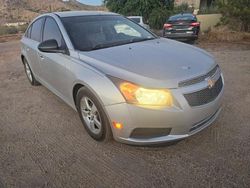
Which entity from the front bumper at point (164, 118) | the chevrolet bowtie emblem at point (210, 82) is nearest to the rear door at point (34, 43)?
the front bumper at point (164, 118)

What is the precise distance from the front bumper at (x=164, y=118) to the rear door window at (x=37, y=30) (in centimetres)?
274

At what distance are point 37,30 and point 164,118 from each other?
344cm

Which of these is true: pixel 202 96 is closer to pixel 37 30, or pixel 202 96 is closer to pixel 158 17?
pixel 37 30

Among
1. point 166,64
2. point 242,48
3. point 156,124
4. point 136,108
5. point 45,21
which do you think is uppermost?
point 45,21

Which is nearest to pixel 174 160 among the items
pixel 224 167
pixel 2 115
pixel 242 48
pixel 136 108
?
pixel 224 167

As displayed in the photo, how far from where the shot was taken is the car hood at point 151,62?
2607 mm

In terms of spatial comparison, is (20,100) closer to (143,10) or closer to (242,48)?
(242,48)

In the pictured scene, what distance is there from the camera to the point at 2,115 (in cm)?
430

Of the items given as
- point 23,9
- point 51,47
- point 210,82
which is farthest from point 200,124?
point 23,9

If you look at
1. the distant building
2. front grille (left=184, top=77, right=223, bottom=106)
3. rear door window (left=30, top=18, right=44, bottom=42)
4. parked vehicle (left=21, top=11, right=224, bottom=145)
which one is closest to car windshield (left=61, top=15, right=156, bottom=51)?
parked vehicle (left=21, top=11, right=224, bottom=145)

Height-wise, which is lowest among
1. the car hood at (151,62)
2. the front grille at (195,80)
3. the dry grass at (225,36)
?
the dry grass at (225,36)

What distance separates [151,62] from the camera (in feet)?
9.62

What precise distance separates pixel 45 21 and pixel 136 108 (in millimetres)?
2841

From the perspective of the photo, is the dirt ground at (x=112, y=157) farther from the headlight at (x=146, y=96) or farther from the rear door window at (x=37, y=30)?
the rear door window at (x=37, y=30)
